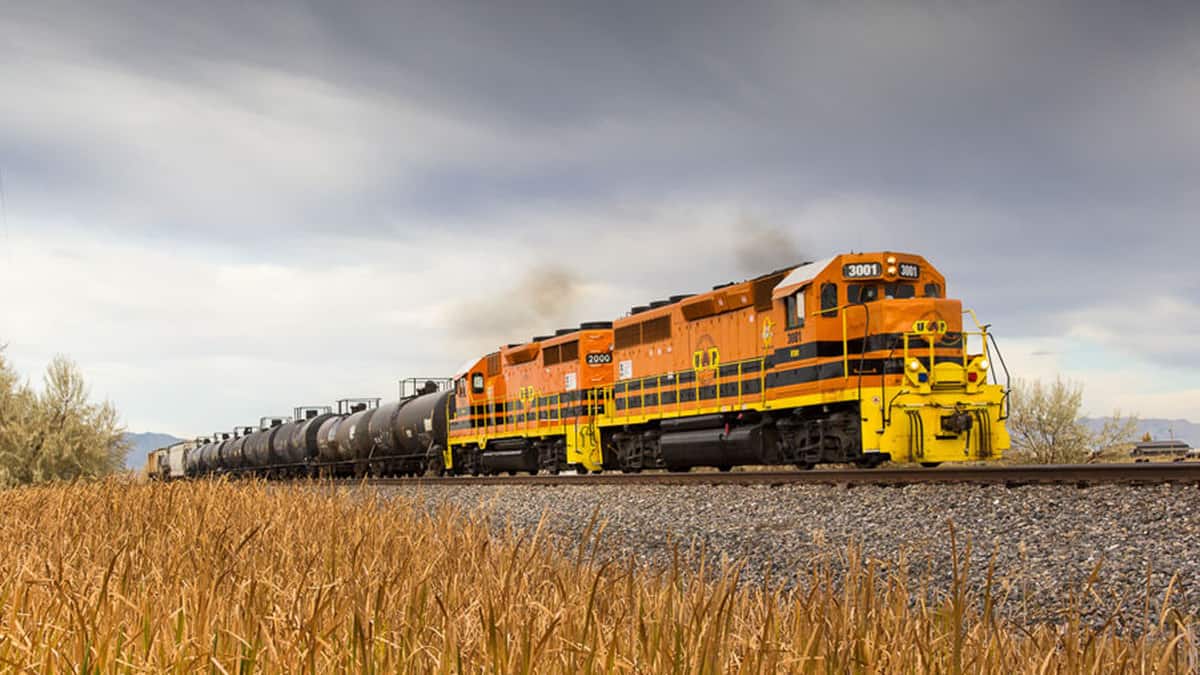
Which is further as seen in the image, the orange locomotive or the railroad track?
the orange locomotive

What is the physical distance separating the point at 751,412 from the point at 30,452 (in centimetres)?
2023

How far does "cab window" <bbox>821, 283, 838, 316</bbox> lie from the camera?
18297 millimetres

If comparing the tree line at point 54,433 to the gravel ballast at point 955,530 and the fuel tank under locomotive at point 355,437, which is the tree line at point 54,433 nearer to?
the fuel tank under locomotive at point 355,437

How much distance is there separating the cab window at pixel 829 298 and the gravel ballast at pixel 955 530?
437 centimetres

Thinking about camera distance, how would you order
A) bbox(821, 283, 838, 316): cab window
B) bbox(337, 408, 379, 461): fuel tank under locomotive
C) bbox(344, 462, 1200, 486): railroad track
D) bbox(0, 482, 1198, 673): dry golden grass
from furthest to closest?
bbox(337, 408, 379, 461): fuel tank under locomotive < bbox(821, 283, 838, 316): cab window < bbox(344, 462, 1200, 486): railroad track < bbox(0, 482, 1198, 673): dry golden grass

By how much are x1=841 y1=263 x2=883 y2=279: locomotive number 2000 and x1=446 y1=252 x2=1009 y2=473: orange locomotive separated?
18 mm

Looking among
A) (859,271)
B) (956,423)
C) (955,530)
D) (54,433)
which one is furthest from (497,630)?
(54,433)

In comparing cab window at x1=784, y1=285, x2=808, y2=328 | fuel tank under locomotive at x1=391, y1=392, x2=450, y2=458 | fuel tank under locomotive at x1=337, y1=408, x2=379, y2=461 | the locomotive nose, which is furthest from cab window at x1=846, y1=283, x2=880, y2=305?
fuel tank under locomotive at x1=337, y1=408, x2=379, y2=461

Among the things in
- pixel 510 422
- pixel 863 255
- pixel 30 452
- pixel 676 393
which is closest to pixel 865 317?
pixel 863 255

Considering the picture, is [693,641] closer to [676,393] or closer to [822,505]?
[822,505]

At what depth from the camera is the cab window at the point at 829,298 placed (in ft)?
60.0

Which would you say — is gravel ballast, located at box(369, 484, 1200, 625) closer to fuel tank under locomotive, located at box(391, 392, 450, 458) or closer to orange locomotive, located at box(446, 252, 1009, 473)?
orange locomotive, located at box(446, 252, 1009, 473)

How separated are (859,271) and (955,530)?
9.35m

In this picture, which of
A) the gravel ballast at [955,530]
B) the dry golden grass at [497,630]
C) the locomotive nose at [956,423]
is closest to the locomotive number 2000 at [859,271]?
the locomotive nose at [956,423]
